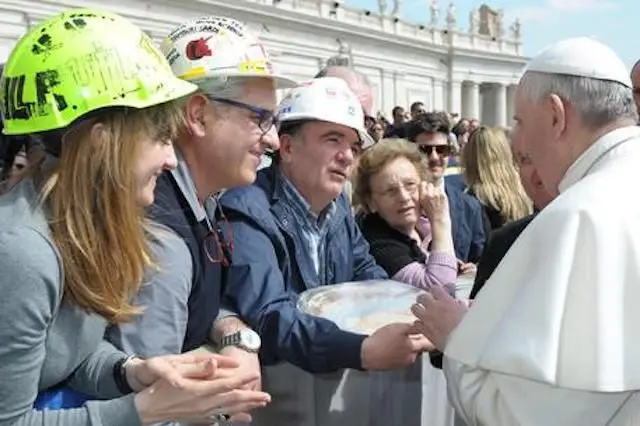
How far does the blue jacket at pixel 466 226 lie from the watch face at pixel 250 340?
7.68ft

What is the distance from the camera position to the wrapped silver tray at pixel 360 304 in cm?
253

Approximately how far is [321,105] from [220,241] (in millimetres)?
775

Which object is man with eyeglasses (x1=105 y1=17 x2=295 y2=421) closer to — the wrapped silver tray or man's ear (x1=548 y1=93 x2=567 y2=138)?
the wrapped silver tray

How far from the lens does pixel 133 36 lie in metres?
1.86

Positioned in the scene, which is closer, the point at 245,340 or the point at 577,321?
the point at 577,321

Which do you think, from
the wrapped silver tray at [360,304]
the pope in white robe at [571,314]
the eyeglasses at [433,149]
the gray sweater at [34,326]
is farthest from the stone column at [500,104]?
the gray sweater at [34,326]

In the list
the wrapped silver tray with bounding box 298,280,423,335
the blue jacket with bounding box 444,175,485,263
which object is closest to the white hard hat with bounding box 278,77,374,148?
the wrapped silver tray with bounding box 298,280,423,335

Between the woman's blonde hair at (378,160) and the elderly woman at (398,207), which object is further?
the woman's blonde hair at (378,160)

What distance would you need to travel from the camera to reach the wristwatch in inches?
85.8

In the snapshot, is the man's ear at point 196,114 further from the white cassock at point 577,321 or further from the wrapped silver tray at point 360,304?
the white cassock at point 577,321

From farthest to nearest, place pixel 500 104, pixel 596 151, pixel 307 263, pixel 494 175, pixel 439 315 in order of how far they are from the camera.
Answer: pixel 500 104 → pixel 494 175 → pixel 307 263 → pixel 439 315 → pixel 596 151

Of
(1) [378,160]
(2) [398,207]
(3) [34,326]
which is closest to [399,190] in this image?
(2) [398,207]

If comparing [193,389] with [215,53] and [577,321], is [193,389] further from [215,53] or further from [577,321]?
[215,53]

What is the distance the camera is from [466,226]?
4.45 meters
